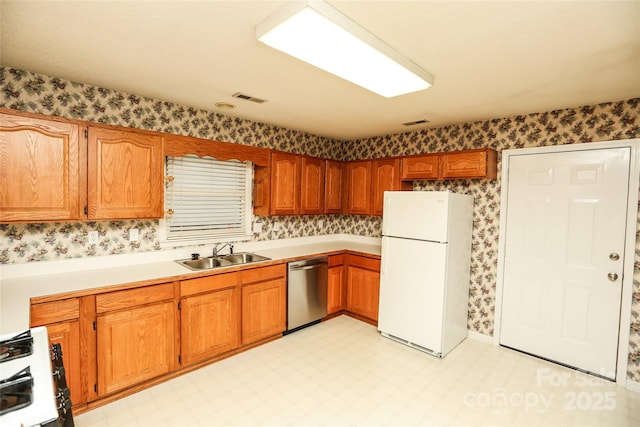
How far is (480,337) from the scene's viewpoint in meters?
3.56

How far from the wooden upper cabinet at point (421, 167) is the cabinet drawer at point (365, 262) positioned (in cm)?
110

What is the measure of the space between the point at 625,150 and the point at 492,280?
166 cm

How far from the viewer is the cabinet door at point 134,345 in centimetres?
229

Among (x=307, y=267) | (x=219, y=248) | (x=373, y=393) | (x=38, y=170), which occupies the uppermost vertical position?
(x=38, y=170)

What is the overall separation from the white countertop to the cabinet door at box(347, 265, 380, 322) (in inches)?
30.7

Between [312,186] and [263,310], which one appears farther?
[312,186]

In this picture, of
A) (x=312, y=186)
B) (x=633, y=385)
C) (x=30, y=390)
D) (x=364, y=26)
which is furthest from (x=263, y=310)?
(x=633, y=385)

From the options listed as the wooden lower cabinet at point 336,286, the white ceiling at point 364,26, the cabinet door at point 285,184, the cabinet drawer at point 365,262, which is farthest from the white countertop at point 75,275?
the white ceiling at point 364,26

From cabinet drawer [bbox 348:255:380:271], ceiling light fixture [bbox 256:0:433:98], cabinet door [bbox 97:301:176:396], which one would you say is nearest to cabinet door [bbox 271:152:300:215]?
cabinet drawer [bbox 348:255:380:271]

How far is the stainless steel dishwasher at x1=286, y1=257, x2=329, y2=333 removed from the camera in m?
3.55

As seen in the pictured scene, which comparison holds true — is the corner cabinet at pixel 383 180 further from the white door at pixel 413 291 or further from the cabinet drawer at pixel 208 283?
the cabinet drawer at pixel 208 283

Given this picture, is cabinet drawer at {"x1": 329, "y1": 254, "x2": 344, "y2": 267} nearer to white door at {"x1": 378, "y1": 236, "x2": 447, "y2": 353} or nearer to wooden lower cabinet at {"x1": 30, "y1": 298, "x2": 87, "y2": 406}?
white door at {"x1": 378, "y1": 236, "x2": 447, "y2": 353}

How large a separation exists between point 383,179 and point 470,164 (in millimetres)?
1087

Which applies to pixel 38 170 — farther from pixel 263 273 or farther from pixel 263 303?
pixel 263 303
